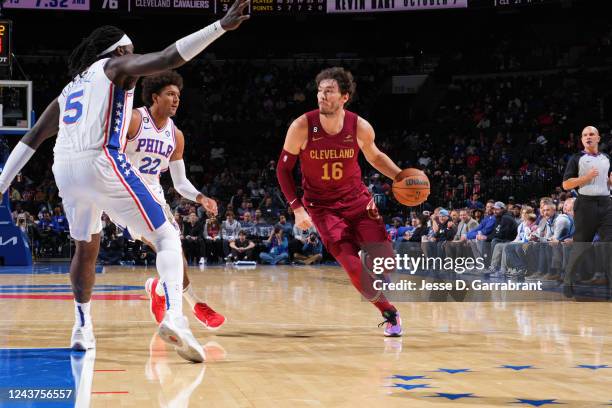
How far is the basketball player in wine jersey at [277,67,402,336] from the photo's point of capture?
6113mm

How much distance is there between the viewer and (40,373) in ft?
13.1

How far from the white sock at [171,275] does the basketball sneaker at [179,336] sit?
11 centimetres

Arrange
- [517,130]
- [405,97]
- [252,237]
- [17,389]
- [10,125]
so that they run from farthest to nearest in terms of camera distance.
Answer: [405,97]
[517,130]
[252,237]
[10,125]
[17,389]

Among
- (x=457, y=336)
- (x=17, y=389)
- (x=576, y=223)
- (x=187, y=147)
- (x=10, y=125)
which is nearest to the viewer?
(x=17, y=389)

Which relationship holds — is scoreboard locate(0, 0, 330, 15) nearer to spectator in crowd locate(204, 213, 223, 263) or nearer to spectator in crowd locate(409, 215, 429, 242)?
spectator in crowd locate(204, 213, 223, 263)

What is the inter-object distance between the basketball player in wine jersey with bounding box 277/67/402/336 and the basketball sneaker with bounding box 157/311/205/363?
1.90m

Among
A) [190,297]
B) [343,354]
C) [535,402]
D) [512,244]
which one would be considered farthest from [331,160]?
[512,244]

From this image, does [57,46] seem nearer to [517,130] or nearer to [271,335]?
[517,130]

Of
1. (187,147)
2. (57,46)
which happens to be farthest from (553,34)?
(57,46)

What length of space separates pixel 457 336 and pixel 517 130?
1799cm

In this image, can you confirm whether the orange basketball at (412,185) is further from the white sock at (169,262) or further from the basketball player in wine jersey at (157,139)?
the white sock at (169,262)

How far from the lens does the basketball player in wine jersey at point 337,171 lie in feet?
20.1

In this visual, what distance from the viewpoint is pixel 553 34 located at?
25.7 m

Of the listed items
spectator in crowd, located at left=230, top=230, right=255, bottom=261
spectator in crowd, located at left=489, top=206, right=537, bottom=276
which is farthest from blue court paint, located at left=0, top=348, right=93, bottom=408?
spectator in crowd, located at left=230, top=230, right=255, bottom=261
